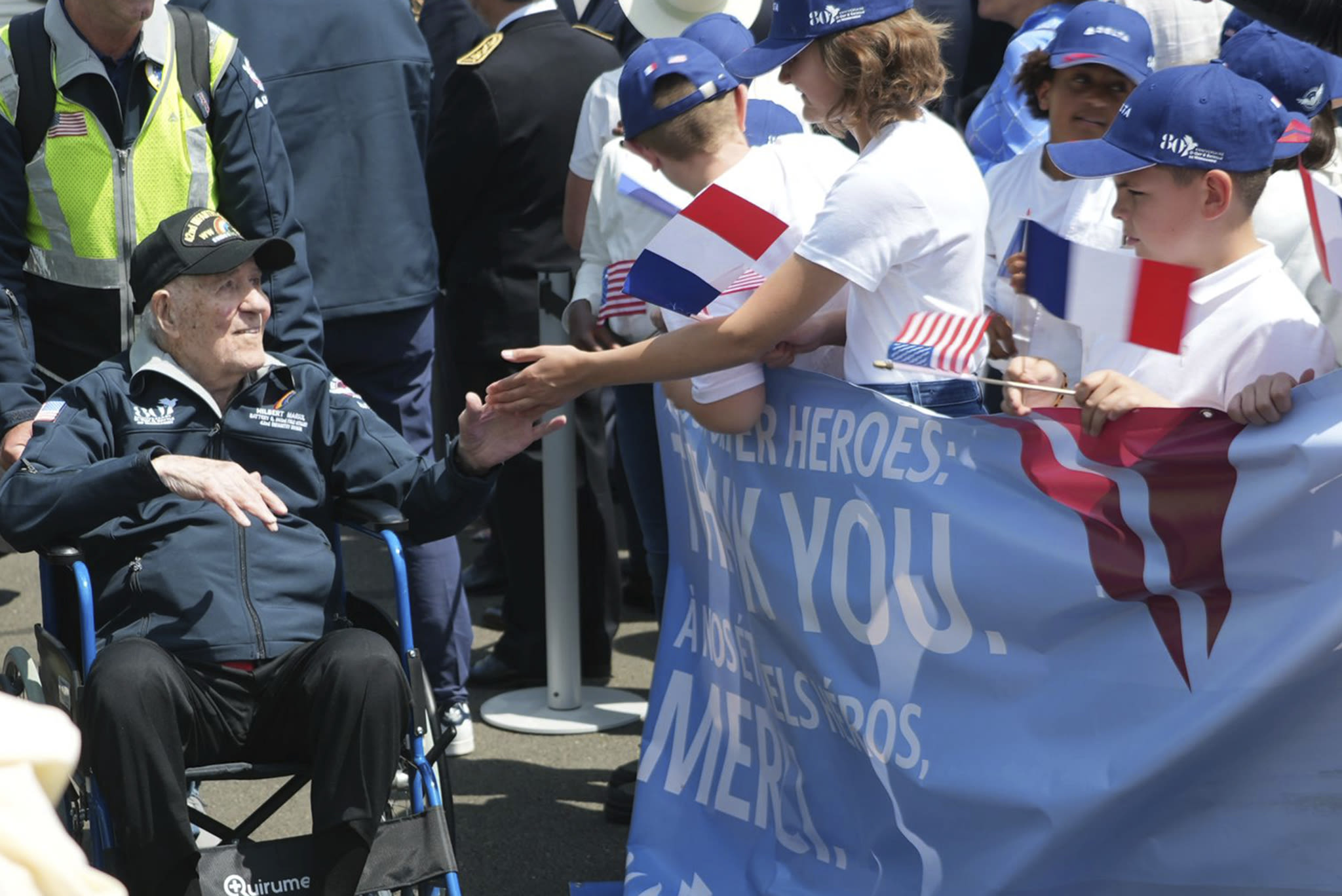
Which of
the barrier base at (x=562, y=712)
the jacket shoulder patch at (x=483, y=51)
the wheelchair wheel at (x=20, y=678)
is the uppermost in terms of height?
the jacket shoulder patch at (x=483, y=51)

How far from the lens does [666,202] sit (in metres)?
4.74

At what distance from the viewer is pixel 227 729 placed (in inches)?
138

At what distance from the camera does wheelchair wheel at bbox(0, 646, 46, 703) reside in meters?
3.69

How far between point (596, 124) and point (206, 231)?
160 centimetres

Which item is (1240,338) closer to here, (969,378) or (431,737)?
(969,378)

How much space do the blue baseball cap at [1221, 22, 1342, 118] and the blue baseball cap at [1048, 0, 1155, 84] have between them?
0.76 feet

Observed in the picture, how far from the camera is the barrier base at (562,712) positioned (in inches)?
204

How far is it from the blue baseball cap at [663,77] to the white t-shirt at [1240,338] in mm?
1205

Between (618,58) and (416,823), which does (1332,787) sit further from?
(618,58)

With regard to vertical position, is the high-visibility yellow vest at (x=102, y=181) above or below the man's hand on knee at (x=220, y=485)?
above

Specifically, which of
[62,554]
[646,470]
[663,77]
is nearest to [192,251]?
[62,554]

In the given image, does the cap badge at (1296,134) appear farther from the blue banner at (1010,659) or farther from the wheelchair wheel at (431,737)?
the wheelchair wheel at (431,737)

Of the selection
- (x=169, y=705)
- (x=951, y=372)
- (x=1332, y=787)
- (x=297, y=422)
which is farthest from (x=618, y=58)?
(x=1332, y=787)

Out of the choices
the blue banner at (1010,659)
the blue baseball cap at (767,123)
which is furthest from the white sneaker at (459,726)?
Answer: the blue baseball cap at (767,123)
